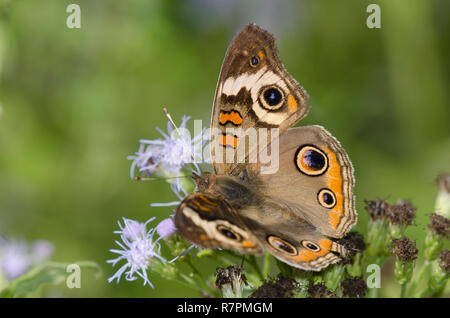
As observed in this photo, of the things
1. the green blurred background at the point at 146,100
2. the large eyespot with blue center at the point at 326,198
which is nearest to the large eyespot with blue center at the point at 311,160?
the large eyespot with blue center at the point at 326,198

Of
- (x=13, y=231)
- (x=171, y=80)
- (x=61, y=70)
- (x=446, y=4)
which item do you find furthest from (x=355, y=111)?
(x=13, y=231)

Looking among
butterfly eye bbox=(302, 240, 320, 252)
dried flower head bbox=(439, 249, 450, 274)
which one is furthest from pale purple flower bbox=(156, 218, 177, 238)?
dried flower head bbox=(439, 249, 450, 274)

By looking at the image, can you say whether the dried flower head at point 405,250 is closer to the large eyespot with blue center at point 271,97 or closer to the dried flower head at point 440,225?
the dried flower head at point 440,225

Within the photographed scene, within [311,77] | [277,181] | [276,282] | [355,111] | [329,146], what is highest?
[311,77]

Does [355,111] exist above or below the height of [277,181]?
above

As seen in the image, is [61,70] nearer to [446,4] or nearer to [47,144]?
[47,144]
